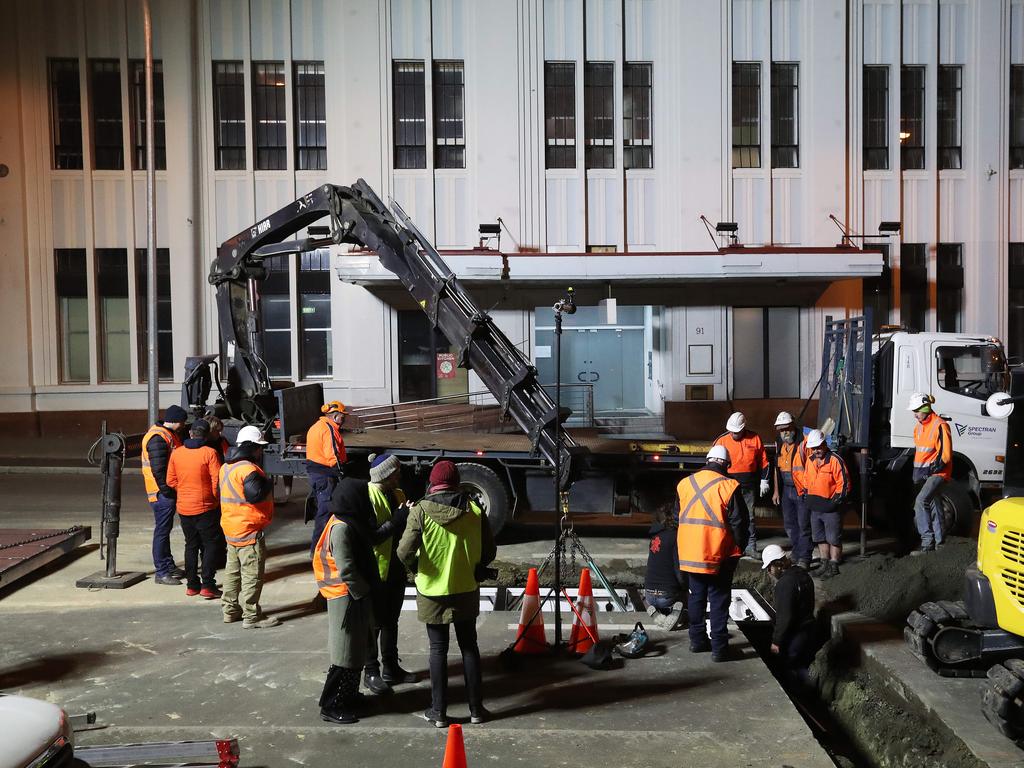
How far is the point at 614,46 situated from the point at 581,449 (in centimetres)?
1334

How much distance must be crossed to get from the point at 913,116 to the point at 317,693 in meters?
20.3

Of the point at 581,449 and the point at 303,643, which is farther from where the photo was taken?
the point at 581,449

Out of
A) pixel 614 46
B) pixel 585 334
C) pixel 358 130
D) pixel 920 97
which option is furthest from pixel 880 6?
pixel 358 130

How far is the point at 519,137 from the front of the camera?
64.6ft

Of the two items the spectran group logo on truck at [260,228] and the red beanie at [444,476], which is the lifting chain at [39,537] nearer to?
the spectran group logo on truck at [260,228]

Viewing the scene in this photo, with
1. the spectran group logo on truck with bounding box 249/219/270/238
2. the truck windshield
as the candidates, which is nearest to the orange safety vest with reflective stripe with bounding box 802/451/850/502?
the truck windshield

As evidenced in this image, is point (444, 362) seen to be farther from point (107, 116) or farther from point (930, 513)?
point (930, 513)

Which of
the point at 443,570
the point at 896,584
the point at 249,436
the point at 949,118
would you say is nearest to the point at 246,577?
the point at 249,436

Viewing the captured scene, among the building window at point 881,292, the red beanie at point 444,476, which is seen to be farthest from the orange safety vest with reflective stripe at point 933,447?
the building window at point 881,292

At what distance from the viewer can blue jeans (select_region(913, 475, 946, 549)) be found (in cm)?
970

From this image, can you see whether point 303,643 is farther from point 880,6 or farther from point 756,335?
point 880,6

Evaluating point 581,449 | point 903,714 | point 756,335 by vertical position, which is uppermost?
point 756,335

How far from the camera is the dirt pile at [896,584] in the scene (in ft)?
27.3

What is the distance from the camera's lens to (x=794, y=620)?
7160mm
